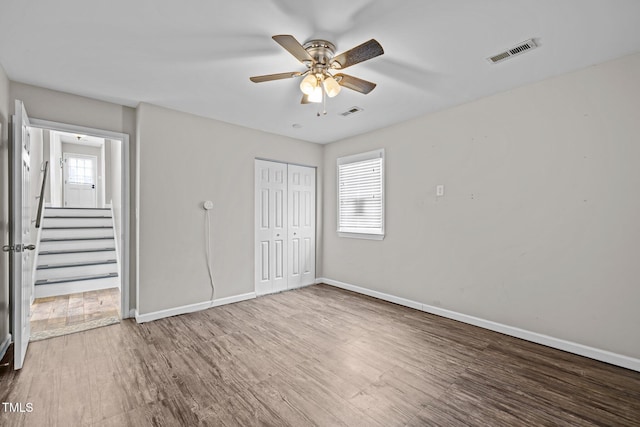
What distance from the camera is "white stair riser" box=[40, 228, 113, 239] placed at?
5.25 meters

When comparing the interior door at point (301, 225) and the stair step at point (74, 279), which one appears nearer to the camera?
the stair step at point (74, 279)

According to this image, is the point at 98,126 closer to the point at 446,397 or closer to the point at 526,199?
the point at 446,397

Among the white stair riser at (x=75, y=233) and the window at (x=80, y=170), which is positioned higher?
the window at (x=80, y=170)

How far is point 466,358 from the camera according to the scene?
260cm

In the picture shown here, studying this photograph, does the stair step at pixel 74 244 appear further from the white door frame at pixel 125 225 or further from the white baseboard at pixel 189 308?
the white baseboard at pixel 189 308

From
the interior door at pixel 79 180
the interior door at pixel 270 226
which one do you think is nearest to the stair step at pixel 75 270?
the interior door at pixel 270 226

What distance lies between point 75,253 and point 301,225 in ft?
12.8

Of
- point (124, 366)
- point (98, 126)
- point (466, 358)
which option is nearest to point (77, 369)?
point (124, 366)

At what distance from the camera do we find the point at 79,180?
815 centimetres

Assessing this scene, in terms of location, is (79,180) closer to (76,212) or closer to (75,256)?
(76,212)

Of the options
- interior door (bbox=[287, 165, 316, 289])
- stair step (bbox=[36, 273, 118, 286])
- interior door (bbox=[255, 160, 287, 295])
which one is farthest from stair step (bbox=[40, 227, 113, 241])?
interior door (bbox=[287, 165, 316, 289])

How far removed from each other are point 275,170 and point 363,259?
2022 millimetres

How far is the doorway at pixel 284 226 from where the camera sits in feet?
15.0

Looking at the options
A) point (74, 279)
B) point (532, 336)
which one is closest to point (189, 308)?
point (74, 279)
